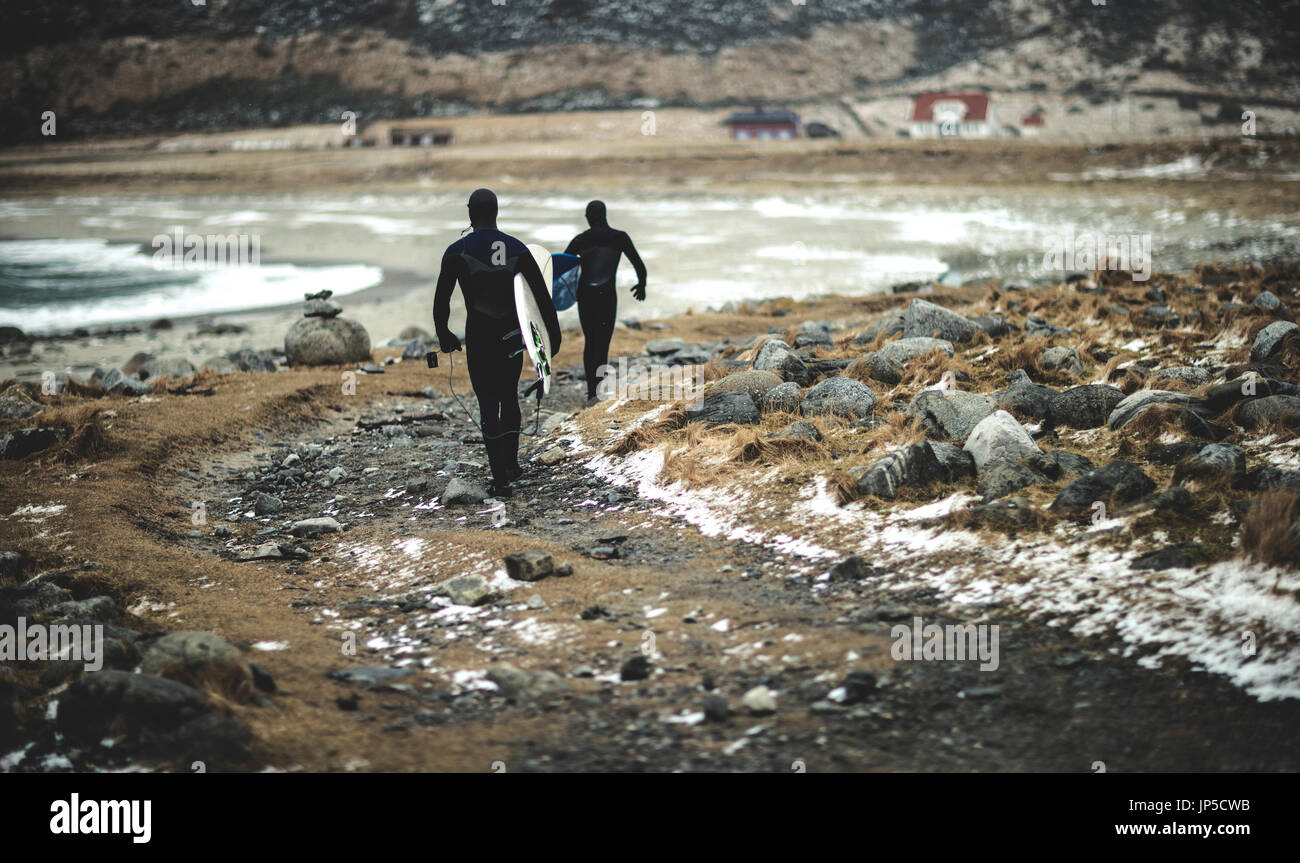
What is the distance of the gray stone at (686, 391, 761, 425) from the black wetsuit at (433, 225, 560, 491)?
1438mm

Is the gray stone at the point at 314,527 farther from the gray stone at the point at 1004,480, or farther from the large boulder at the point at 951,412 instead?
the gray stone at the point at 1004,480

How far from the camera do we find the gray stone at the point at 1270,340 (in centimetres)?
881

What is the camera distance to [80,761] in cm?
417

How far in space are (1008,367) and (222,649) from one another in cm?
758

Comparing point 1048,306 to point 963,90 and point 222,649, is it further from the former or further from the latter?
point 963,90

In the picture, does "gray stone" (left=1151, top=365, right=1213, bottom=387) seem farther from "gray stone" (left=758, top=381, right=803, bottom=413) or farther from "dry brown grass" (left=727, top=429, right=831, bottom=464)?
"dry brown grass" (left=727, top=429, right=831, bottom=464)

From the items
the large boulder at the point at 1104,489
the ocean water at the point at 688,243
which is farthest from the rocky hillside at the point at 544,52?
the large boulder at the point at 1104,489

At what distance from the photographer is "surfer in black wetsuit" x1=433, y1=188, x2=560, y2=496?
25.5 feet

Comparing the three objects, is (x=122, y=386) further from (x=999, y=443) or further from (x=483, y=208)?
(x=999, y=443)

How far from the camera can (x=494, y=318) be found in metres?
7.93

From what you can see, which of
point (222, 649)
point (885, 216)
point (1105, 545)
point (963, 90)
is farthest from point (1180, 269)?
point (963, 90)

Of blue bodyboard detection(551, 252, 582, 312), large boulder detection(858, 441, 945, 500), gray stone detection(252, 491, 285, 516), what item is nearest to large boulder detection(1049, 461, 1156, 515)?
large boulder detection(858, 441, 945, 500)

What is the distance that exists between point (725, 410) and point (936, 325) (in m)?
3.61
